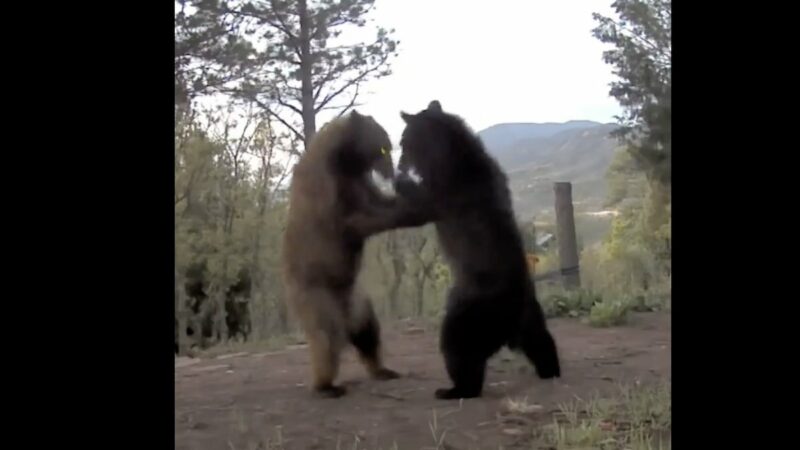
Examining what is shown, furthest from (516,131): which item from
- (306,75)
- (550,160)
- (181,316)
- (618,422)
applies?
(181,316)

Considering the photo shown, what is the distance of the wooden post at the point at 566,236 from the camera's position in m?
1.01

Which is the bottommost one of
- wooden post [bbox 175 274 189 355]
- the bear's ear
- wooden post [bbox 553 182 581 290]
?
wooden post [bbox 175 274 189 355]

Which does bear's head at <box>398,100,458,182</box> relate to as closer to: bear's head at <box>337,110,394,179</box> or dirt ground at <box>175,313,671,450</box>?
bear's head at <box>337,110,394,179</box>

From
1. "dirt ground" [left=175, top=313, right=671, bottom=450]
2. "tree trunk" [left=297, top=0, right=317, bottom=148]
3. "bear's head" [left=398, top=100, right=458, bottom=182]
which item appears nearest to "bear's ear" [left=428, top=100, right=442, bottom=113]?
"bear's head" [left=398, top=100, right=458, bottom=182]

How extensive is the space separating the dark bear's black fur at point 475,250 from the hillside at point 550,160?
2 centimetres

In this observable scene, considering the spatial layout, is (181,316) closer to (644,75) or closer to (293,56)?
(293,56)

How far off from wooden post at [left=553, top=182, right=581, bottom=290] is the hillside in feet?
0.04

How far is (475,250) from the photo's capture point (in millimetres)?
1033

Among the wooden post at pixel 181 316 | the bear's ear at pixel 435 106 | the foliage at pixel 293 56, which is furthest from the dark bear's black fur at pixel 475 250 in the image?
the wooden post at pixel 181 316

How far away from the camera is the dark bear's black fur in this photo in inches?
40.1
